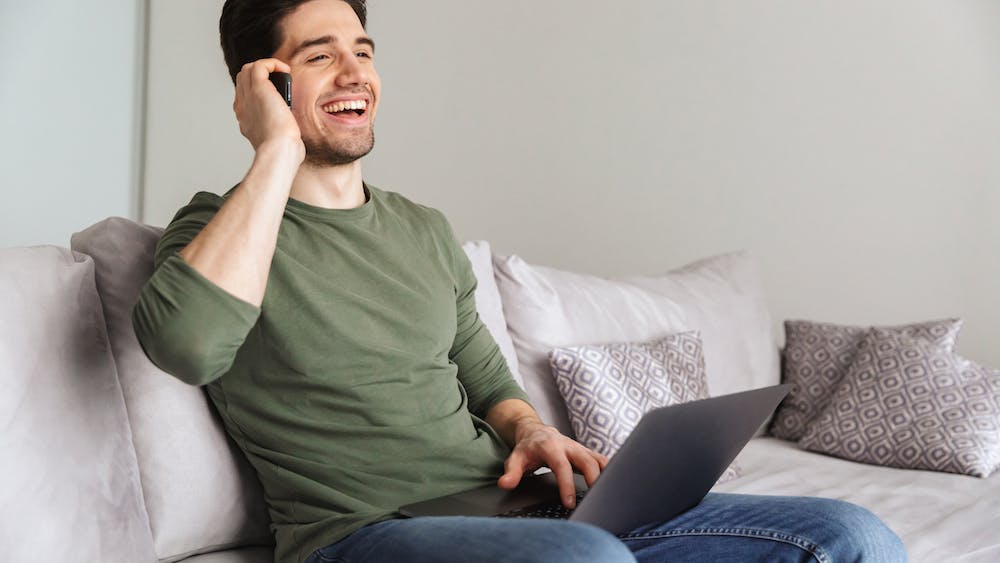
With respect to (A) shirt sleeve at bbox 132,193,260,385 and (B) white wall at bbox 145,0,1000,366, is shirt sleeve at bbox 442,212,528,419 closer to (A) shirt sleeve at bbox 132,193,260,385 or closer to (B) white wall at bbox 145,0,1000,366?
(A) shirt sleeve at bbox 132,193,260,385

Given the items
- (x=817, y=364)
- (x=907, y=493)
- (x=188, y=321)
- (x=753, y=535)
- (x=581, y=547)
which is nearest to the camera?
(x=581, y=547)

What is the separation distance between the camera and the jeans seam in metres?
1.12

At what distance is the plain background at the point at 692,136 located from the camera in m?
2.80

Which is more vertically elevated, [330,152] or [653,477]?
[330,152]

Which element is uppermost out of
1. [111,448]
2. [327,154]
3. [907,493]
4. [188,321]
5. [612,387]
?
[327,154]

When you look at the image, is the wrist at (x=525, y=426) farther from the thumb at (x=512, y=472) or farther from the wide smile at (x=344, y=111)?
the wide smile at (x=344, y=111)

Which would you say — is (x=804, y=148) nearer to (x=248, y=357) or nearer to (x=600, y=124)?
(x=600, y=124)

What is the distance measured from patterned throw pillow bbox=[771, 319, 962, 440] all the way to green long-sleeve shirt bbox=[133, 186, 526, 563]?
136 centimetres

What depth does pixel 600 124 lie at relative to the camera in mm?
3195

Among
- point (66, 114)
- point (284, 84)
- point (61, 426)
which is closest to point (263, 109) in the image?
point (284, 84)

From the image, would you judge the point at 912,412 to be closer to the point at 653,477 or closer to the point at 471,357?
the point at 471,357

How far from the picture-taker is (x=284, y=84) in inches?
51.1

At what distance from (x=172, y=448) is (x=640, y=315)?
4.15ft

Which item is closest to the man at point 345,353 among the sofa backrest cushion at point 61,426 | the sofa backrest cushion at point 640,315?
the sofa backrest cushion at point 61,426
